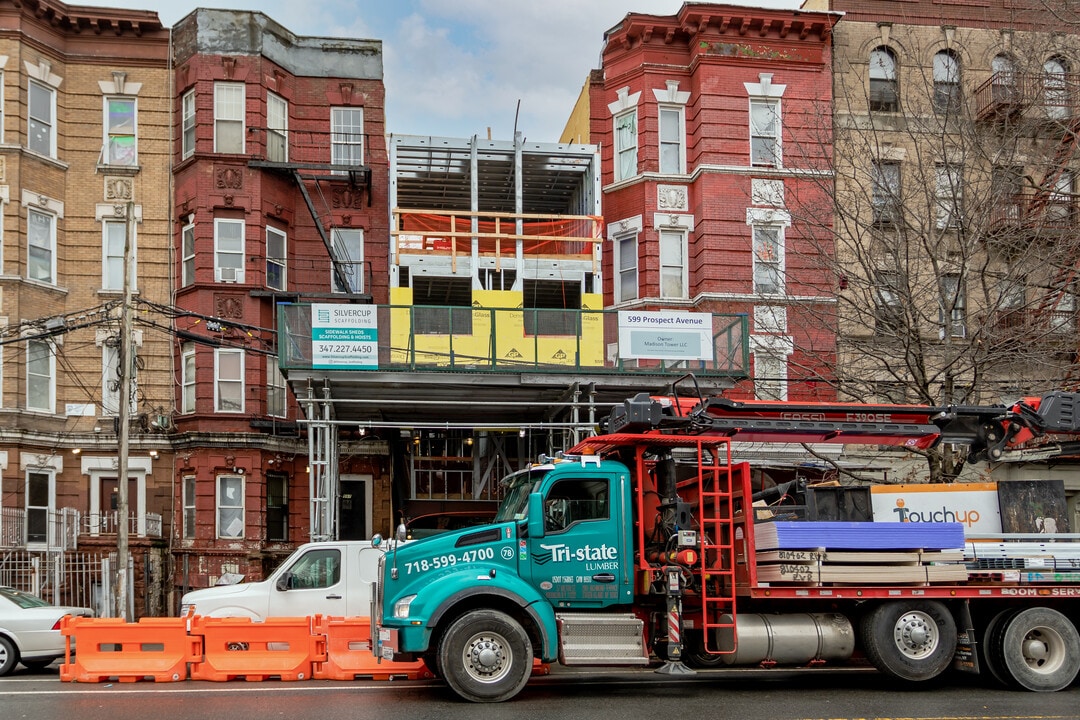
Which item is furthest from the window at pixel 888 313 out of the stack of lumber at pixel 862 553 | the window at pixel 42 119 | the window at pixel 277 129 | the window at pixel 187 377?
the window at pixel 42 119

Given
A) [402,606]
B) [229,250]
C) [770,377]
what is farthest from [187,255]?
[402,606]

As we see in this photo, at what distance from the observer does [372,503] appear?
27.6m

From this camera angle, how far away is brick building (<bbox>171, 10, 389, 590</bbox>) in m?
26.1

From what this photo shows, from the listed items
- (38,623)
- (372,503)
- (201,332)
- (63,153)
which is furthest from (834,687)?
(63,153)

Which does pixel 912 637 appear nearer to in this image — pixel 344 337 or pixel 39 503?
pixel 344 337

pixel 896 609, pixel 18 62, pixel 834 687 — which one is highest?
pixel 18 62

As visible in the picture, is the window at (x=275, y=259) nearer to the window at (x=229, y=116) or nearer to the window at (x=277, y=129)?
the window at (x=277, y=129)

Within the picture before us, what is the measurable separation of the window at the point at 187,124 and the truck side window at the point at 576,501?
18736 millimetres

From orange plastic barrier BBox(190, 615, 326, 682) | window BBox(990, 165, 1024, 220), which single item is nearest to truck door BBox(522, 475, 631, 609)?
orange plastic barrier BBox(190, 615, 326, 682)

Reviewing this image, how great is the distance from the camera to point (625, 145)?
1125 inches

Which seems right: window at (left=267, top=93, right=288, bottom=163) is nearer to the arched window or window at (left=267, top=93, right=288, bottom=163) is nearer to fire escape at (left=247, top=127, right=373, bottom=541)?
fire escape at (left=247, top=127, right=373, bottom=541)

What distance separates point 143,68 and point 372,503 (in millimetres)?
12935

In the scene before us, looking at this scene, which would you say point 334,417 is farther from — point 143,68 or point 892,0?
point 892,0

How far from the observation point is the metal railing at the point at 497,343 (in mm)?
21094
